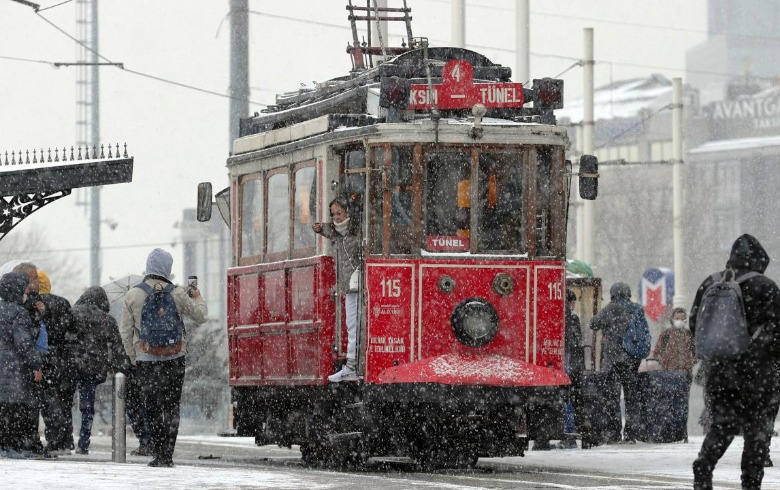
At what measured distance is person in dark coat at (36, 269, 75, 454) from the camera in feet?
55.9

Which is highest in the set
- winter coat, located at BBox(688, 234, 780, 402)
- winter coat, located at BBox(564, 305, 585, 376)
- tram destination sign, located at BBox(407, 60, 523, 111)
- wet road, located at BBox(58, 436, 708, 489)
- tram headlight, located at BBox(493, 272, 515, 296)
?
tram destination sign, located at BBox(407, 60, 523, 111)

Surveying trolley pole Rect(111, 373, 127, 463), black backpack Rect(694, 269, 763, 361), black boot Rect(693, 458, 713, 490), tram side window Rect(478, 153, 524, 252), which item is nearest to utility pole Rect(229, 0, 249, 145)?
trolley pole Rect(111, 373, 127, 463)

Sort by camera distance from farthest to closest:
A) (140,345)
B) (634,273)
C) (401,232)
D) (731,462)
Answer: (634,273), (731,462), (401,232), (140,345)

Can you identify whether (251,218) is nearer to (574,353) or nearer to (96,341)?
(96,341)

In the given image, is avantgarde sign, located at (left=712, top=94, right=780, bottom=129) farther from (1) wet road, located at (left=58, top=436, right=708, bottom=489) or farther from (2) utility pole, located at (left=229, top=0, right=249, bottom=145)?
(1) wet road, located at (left=58, top=436, right=708, bottom=489)

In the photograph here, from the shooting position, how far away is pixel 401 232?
15.1 meters

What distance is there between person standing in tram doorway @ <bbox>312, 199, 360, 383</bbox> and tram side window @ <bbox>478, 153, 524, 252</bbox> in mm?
1025

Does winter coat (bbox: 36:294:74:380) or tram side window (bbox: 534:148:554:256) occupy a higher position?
tram side window (bbox: 534:148:554:256)

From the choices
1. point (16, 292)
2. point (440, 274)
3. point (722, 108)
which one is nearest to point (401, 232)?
point (440, 274)

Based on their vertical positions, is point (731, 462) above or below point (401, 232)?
below

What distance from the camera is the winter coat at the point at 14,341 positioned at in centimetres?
1529

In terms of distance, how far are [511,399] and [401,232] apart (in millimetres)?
1582

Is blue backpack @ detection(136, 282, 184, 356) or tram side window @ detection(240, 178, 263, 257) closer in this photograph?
blue backpack @ detection(136, 282, 184, 356)

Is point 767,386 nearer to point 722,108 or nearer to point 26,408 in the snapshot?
point 26,408
